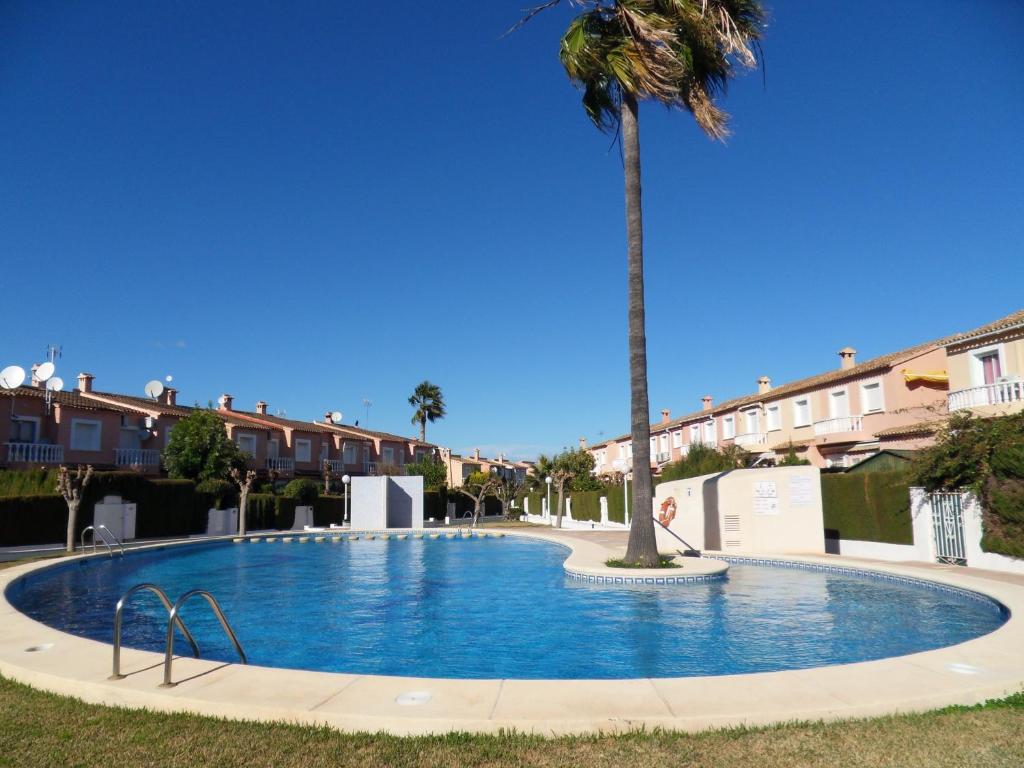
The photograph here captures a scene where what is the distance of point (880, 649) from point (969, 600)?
4133 mm

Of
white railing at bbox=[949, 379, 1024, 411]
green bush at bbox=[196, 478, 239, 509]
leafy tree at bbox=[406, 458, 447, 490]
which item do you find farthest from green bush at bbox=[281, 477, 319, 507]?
white railing at bbox=[949, 379, 1024, 411]

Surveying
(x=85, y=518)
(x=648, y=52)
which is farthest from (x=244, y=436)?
(x=648, y=52)

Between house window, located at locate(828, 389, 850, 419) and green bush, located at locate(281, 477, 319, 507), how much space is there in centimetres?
2747

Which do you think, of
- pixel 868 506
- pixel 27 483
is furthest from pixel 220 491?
pixel 868 506

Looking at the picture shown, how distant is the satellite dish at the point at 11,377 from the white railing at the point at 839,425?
3539cm

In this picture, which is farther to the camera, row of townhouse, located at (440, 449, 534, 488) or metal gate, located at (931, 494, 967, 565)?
row of townhouse, located at (440, 449, 534, 488)

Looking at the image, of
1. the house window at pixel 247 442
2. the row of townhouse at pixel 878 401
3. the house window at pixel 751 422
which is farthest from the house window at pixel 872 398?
the house window at pixel 247 442

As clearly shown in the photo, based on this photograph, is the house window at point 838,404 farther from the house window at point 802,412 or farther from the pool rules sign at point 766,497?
the pool rules sign at point 766,497

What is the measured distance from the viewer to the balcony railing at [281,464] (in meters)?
44.4

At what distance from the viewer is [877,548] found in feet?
58.5

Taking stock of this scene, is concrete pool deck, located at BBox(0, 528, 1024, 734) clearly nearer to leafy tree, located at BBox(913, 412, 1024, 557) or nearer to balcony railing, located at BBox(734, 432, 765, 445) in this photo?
leafy tree, located at BBox(913, 412, 1024, 557)

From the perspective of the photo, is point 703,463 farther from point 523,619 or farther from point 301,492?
point 301,492

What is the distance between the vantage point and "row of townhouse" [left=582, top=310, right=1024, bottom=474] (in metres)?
23.4

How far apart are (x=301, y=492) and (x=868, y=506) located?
28365 mm
